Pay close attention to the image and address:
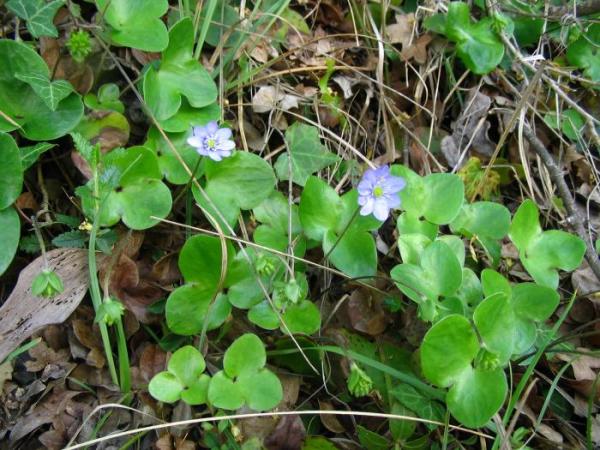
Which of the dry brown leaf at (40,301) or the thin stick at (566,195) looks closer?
the dry brown leaf at (40,301)

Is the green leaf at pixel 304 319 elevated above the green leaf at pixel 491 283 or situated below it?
below

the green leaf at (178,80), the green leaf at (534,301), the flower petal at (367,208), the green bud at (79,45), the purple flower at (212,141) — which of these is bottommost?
the green leaf at (534,301)

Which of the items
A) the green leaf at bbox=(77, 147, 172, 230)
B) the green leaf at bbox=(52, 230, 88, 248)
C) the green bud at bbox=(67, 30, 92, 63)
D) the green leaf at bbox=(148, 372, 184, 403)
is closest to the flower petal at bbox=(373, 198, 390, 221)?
the green leaf at bbox=(77, 147, 172, 230)

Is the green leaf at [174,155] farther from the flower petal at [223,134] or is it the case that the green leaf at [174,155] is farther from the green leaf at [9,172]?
the green leaf at [9,172]

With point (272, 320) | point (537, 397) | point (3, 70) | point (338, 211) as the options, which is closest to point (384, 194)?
point (338, 211)

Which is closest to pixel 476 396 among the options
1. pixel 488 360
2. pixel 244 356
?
pixel 488 360

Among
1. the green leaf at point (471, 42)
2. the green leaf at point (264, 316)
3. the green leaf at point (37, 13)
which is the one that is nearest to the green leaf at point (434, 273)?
the green leaf at point (264, 316)

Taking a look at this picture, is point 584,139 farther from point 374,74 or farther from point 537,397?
point 537,397
